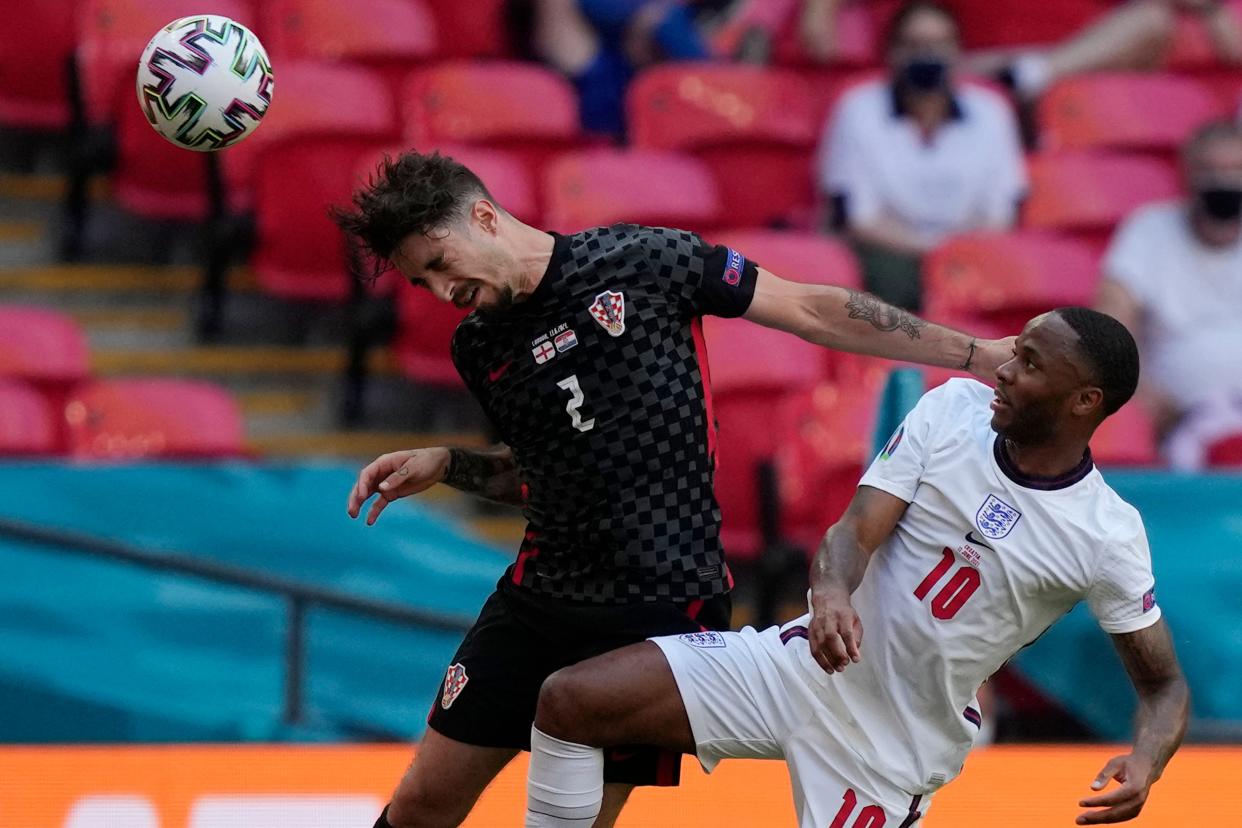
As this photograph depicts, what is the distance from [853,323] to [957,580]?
0.52m

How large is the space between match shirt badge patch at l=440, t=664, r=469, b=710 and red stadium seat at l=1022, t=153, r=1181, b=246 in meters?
4.43

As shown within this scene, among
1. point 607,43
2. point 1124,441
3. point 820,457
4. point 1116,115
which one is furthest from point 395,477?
point 1116,115

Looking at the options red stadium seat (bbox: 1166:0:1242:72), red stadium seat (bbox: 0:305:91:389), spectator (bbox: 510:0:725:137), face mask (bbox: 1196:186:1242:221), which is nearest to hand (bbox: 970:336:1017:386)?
red stadium seat (bbox: 0:305:91:389)

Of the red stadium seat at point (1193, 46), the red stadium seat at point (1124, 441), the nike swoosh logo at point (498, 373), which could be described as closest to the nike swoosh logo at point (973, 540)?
the nike swoosh logo at point (498, 373)

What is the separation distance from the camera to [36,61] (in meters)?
7.41

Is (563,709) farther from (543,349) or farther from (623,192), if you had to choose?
(623,192)

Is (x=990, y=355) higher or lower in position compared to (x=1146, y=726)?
higher

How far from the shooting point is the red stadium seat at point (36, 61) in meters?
7.34

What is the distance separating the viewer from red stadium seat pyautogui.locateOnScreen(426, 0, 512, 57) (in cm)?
807

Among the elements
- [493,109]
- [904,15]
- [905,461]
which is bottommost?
[905,461]

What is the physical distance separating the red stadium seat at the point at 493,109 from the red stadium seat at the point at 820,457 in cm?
192

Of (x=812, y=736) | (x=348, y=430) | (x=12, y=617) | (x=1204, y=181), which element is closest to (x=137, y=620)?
(x=12, y=617)

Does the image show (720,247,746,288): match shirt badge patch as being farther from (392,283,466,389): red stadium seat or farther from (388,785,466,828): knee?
(392,283,466,389): red stadium seat

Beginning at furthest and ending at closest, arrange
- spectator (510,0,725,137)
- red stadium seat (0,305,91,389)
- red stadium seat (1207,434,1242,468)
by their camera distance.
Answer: spectator (510,0,725,137) → red stadium seat (1207,434,1242,468) → red stadium seat (0,305,91,389)
